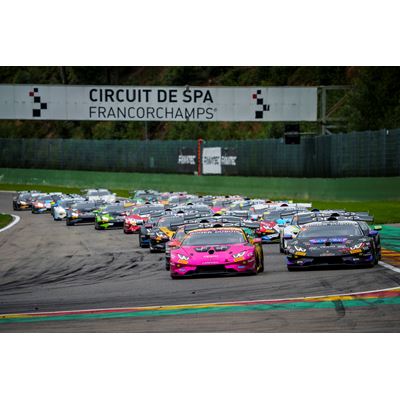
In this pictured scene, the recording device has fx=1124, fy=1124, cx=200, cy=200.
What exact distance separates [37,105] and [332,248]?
45585 mm

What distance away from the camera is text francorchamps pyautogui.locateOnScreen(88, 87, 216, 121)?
65250mm

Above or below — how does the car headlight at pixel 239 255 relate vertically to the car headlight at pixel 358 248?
below

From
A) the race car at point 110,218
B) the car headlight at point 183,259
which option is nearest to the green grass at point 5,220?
the race car at point 110,218

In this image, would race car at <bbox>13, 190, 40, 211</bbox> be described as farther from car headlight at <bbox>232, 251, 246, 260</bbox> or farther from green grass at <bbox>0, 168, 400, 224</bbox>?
car headlight at <bbox>232, 251, 246, 260</bbox>

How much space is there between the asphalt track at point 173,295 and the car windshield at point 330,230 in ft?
2.53

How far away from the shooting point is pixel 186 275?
23469 mm

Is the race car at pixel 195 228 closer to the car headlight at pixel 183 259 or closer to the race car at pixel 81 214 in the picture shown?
the car headlight at pixel 183 259

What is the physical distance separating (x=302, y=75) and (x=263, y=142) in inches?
878

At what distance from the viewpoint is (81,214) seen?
50.2 meters

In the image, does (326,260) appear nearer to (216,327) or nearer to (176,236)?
(176,236)

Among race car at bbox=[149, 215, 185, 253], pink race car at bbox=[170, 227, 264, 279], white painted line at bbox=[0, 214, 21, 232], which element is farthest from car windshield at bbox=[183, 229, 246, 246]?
white painted line at bbox=[0, 214, 21, 232]

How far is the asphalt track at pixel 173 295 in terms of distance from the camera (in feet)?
50.9

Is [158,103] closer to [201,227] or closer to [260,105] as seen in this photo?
[260,105]

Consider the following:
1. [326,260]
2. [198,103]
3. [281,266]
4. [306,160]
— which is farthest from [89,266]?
[198,103]
